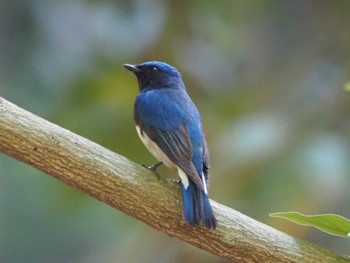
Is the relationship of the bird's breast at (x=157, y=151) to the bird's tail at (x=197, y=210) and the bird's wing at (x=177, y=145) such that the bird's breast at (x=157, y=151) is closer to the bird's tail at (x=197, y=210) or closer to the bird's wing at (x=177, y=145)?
the bird's wing at (x=177, y=145)

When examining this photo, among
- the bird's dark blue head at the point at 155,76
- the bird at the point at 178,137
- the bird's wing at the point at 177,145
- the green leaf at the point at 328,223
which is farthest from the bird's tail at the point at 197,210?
the bird's dark blue head at the point at 155,76

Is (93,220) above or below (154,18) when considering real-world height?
below

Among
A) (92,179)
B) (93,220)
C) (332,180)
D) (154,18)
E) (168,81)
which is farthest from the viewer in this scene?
(93,220)

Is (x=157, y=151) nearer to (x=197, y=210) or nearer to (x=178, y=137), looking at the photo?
(x=178, y=137)

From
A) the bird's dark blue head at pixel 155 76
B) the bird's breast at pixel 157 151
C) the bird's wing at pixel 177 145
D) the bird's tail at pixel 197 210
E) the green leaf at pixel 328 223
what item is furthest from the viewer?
the bird's dark blue head at pixel 155 76

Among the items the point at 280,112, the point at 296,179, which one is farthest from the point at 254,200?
the point at 280,112

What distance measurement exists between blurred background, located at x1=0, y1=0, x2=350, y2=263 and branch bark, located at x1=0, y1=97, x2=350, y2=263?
2.27 meters

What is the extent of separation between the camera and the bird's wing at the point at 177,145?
4.71 metres

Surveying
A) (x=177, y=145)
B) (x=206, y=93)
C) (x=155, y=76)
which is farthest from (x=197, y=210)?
(x=206, y=93)

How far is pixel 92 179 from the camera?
4371 millimetres

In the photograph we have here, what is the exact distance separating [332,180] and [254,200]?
20.3 inches

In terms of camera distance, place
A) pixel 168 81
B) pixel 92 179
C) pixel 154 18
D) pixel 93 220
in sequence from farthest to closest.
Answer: pixel 93 220 → pixel 154 18 → pixel 168 81 → pixel 92 179

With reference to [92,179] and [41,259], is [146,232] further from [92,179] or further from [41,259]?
[92,179]

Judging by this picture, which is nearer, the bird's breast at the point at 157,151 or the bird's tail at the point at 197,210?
the bird's tail at the point at 197,210
